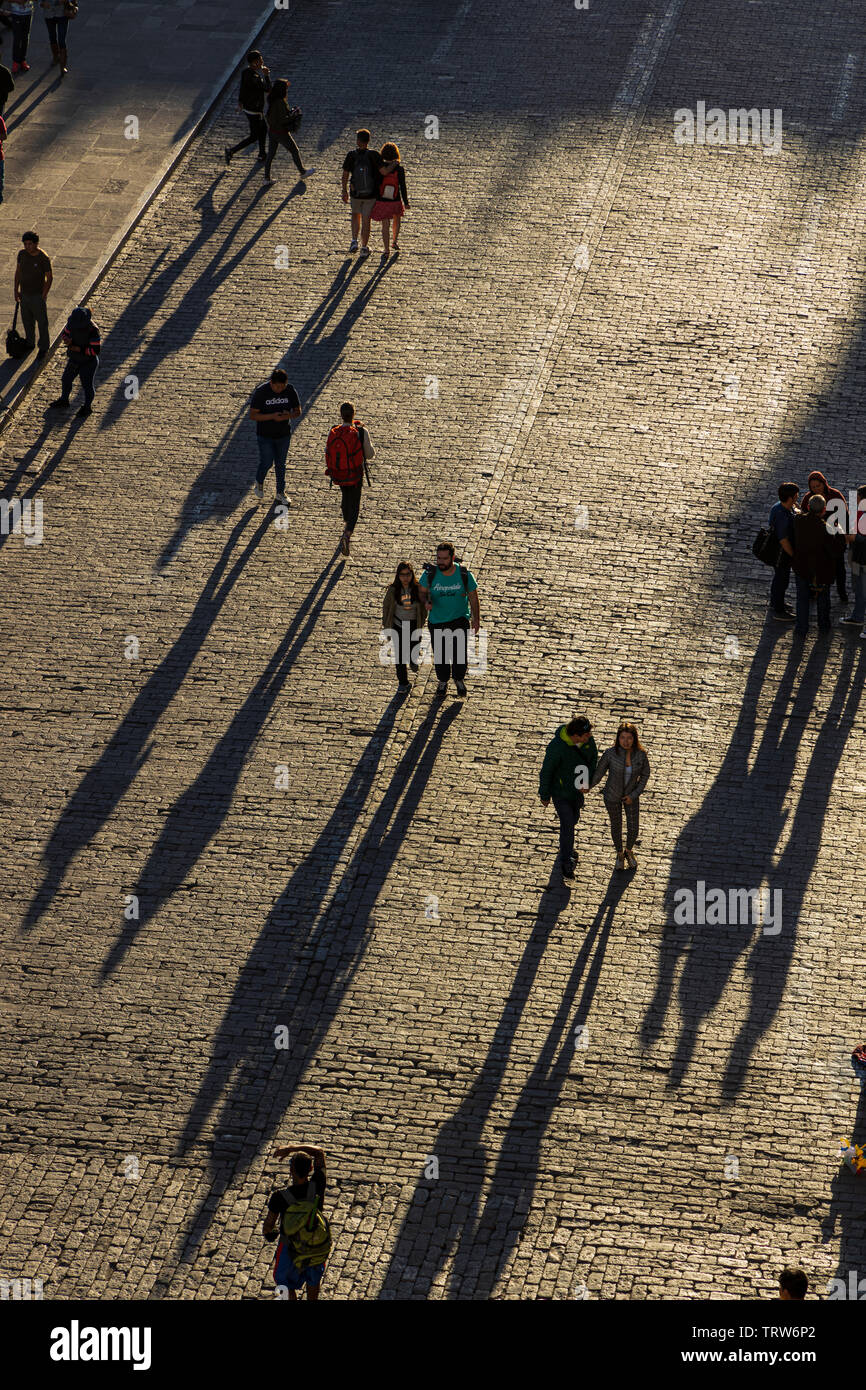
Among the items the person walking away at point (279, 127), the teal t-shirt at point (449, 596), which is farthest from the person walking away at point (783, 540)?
the person walking away at point (279, 127)

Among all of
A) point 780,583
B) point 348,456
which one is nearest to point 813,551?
point 780,583

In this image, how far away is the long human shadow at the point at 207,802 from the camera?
14680mm

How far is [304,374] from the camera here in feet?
68.9

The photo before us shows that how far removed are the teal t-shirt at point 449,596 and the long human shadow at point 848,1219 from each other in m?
5.63

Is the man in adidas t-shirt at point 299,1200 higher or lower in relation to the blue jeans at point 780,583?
lower

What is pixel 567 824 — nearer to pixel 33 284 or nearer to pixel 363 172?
pixel 33 284

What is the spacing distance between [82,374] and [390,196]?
186 inches

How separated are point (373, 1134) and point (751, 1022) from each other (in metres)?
2.88

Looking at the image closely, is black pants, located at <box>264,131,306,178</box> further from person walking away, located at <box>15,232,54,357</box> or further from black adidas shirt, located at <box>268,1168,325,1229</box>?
black adidas shirt, located at <box>268,1168,325,1229</box>

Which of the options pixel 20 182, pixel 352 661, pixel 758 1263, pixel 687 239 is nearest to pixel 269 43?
pixel 20 182

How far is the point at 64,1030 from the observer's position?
→ 13.6 metres

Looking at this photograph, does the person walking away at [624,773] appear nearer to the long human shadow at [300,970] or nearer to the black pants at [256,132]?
the long human shadow at [300,970]

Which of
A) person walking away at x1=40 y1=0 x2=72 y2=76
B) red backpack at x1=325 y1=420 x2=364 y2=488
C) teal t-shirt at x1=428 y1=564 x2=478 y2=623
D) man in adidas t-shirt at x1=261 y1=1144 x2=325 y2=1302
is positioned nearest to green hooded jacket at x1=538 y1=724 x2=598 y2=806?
teal t-shirt at x1=428 y1=564 x2=478 y2=623

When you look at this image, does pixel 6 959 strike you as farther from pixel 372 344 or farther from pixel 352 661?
pixel 372 344
